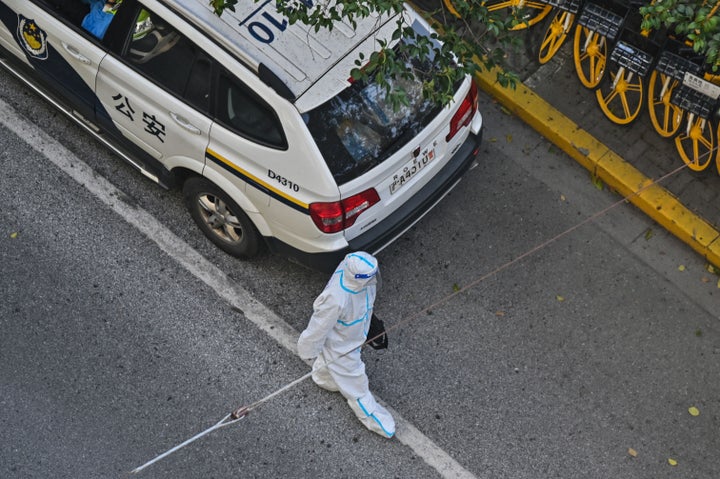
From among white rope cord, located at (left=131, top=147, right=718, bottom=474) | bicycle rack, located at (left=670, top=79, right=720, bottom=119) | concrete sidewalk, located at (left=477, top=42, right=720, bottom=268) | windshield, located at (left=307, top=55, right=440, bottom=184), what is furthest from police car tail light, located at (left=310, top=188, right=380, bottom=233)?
bicycle rack, located at (left=670, top=79, right=720, bottom=119)

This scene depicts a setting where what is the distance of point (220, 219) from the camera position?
6.13m

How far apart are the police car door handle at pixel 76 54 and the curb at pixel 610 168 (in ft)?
10.4

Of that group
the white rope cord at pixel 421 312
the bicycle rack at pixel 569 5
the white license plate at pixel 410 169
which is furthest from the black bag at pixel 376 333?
the bicycle rack at pixel 569 5

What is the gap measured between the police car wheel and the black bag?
1042 millimetres

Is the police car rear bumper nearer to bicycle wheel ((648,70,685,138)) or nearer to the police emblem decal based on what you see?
bicycle wheel ((648,70,685,138))

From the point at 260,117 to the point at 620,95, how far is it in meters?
3.30

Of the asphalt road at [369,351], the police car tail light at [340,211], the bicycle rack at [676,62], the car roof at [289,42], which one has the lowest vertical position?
the asphalt road at [369,351]

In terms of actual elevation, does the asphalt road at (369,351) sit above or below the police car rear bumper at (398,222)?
below

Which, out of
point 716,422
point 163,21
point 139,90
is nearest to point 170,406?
point 139,90

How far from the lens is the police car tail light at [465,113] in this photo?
595 cm

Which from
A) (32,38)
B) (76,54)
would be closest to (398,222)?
(76,54)

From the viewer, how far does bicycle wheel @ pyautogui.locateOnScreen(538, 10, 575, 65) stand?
7.39m

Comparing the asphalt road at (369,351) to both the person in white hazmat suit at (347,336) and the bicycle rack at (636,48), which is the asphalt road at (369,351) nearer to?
the person in white hazmat suit at (347,336)

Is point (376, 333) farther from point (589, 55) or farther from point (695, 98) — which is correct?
point (589, 55)
